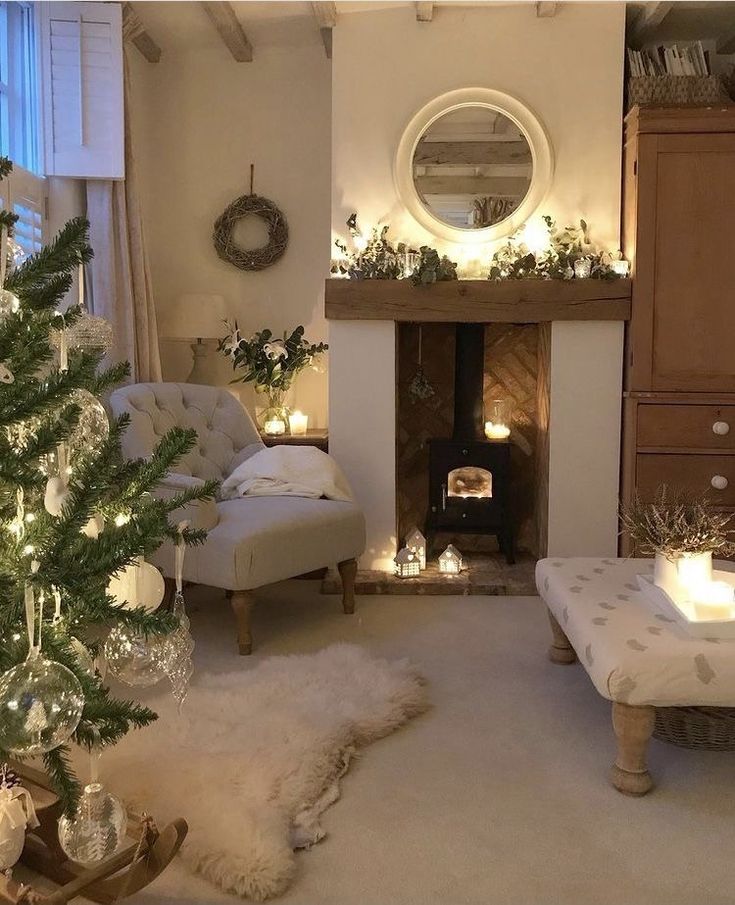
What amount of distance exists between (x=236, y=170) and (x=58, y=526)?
136 inches

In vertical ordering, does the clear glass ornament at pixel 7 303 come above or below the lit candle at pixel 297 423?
above

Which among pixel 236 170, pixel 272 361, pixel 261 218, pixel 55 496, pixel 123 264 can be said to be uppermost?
pixel 236 170

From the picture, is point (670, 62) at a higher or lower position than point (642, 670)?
higher

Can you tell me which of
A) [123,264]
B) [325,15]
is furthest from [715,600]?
[325,15]

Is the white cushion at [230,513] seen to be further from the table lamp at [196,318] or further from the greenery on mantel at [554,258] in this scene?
the greenery on mantel at [554,258]

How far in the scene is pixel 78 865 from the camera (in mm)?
1553

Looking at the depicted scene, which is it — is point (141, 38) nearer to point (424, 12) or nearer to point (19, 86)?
point (19, 86)

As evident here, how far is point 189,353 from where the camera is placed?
14.8 feet

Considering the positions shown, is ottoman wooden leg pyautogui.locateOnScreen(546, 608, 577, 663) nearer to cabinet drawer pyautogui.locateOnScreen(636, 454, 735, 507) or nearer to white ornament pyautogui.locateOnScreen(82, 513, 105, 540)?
cabinet drawer pyautogui.locateOnScreen(636, 454, 735, 507)

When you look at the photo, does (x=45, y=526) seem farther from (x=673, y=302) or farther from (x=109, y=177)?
(x=673, y=302)

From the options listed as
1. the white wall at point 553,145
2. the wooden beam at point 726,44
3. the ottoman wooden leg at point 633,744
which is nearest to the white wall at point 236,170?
the white wall at point 553,145

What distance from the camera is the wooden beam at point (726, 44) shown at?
3.99 m

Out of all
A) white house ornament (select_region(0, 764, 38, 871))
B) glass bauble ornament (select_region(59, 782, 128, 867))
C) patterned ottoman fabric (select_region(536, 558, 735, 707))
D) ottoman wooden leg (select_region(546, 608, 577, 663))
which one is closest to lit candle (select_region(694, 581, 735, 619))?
patterned ottoman fabric (select_region(536, 558, 735, 707))

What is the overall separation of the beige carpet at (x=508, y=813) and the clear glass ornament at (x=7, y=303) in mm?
1073
